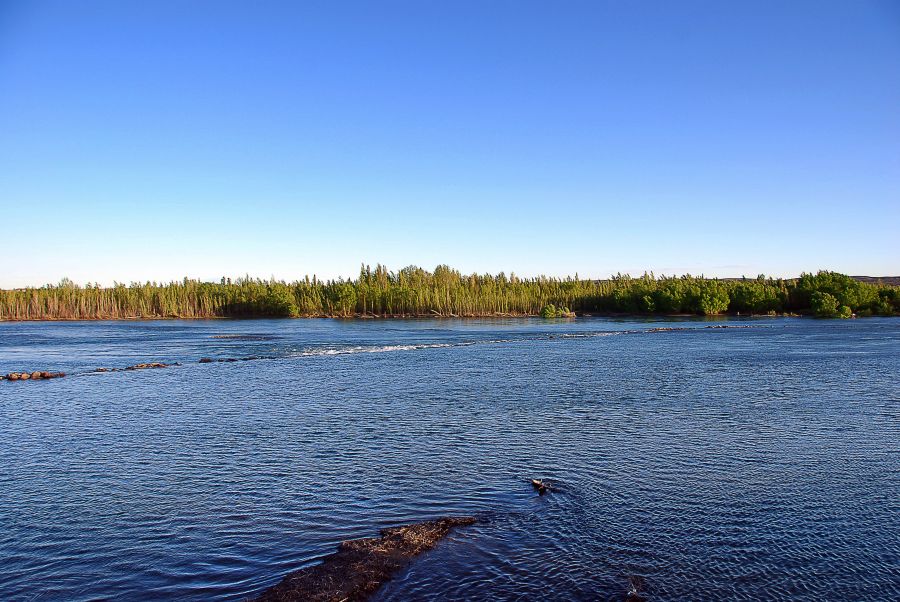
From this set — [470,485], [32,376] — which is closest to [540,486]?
[470,485]

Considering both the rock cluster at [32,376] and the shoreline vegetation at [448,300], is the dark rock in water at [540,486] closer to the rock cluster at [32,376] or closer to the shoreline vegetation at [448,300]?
the rock cluster at [32,376]

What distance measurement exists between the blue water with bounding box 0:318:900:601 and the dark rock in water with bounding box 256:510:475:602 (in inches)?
13.2

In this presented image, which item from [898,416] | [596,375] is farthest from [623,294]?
[898,416]

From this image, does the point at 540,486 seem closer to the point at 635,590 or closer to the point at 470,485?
the point at 470,485

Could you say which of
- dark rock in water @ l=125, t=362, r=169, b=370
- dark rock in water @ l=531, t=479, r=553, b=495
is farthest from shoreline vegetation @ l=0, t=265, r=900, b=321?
dark rock in water @ l=531, t=479, r=553, b=495

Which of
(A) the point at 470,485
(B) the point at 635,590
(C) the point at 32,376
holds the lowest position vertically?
(B) the point at 635,590

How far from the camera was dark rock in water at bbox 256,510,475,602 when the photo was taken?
9.92 meters

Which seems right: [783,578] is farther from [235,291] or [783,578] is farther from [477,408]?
[235,291]

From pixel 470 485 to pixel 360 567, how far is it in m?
5.35

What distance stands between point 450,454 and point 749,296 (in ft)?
465

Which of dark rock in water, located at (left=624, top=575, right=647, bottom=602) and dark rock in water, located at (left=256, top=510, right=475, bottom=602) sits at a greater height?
dark rock in water, located at (left=256, top=510, right=475, bottom=602)

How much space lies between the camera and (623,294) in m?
Result: 162

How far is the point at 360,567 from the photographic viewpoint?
35.7 ft

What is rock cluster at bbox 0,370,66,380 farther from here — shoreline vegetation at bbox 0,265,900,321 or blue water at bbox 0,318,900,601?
shoreline vegetation at bbox 0,265,900,321
